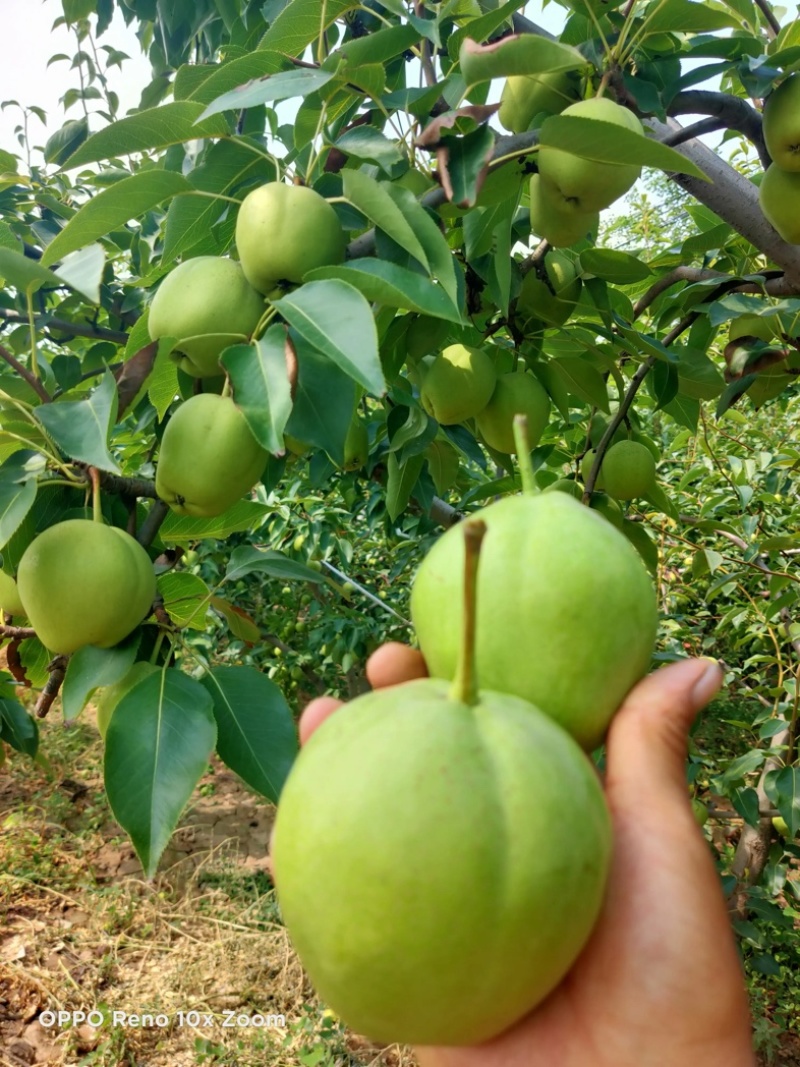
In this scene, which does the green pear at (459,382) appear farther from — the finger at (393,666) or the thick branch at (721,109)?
the finger at (393,666)

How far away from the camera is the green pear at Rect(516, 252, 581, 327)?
1751 mm

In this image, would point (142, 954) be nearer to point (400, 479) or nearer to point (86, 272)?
point (400, 479)

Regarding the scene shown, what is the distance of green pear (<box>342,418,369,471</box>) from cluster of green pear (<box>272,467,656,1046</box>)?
4.39ft

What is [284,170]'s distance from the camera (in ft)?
4.74

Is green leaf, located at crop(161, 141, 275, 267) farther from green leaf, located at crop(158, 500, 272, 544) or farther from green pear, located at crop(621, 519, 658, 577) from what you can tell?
green pear, located at crop(621, 519, 658, 577)

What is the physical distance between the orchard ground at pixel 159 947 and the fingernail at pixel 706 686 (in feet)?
6.78

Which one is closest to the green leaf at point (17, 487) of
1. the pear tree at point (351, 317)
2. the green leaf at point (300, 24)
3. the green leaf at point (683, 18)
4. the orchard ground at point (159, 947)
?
the pear tree at point (351, 317)

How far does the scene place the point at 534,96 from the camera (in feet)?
4.77

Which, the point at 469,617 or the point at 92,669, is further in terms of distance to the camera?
the point at 92,669

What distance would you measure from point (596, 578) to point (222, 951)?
3.45m

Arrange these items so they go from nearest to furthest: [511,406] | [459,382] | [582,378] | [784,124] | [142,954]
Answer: [784,124] → [459,382] → [511,406] → [582,378] → [142,954]

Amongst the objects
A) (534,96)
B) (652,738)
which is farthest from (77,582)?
(534,96)

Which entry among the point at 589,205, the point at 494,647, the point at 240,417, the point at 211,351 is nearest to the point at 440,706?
the point at 494,647

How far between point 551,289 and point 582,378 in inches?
10.3
